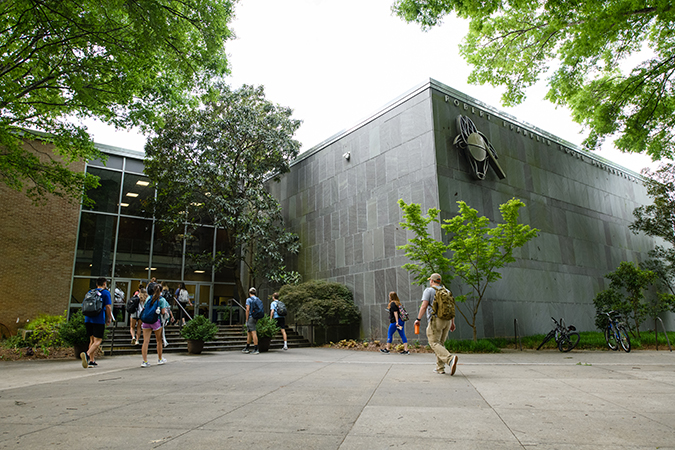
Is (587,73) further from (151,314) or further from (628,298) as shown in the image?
(151,314)

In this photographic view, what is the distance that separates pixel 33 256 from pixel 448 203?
17395 millimetres

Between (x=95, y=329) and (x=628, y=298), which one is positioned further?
(x=628, y=298)

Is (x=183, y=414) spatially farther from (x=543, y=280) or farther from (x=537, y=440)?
(x=543, y=280)

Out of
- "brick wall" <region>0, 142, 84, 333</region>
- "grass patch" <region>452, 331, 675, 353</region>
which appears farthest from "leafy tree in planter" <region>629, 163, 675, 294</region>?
"brick wall" <region>0, 142, 84, 333</region>

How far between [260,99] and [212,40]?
1154 centimetres

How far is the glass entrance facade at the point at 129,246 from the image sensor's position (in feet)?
62.8

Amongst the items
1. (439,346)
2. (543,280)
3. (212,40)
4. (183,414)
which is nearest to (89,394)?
(183,414)

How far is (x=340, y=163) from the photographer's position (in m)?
19.1

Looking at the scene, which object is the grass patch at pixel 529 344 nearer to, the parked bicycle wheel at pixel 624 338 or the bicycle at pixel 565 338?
the bicycle at pixel 565 338

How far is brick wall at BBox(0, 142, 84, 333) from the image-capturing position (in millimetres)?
17203

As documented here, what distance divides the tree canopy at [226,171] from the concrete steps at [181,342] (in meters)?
3.09

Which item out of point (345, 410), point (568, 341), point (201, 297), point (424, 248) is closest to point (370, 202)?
point (424, 248)

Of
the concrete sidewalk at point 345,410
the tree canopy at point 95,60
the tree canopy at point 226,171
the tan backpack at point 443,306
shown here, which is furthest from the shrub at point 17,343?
the tan backpack at point 443,306

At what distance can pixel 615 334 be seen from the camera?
11773 millimetres
